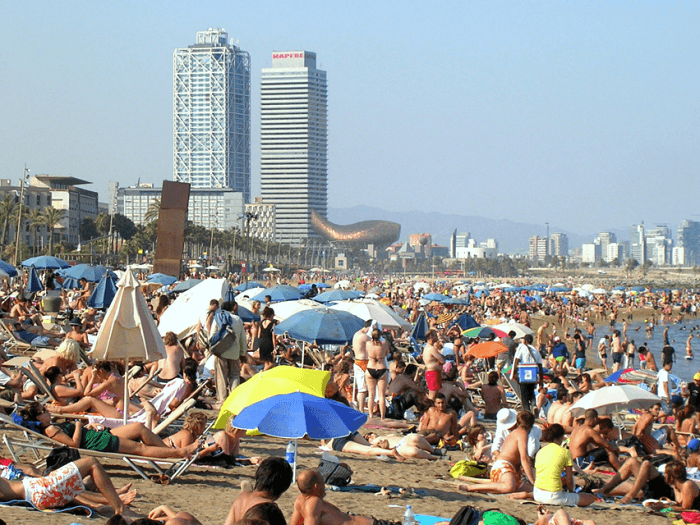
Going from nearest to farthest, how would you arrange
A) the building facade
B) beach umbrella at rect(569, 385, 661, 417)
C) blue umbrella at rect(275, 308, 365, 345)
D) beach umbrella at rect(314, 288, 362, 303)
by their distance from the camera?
1. beach umbrella at rect(569, 385, 661, 417)
2. blue umbrella at rect(275, 308, 365, 345)
3. beach umbrella at rect(314, 288, 362, 303)
4. the building facade

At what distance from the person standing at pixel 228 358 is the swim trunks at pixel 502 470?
12.9 ft

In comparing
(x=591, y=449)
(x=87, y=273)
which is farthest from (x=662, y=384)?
(x=87, y=273)

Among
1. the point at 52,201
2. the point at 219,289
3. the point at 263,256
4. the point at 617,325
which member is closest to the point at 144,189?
the point at 263,256

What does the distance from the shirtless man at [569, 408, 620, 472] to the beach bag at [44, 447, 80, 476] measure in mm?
4866

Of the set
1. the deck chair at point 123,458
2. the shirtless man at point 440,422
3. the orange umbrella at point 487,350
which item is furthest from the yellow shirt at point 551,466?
the orange umbrella at point 487,350

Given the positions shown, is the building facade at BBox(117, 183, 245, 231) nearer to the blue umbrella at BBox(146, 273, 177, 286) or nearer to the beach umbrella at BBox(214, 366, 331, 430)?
the blue umbrella at BBox(146, 273, 177, 286)

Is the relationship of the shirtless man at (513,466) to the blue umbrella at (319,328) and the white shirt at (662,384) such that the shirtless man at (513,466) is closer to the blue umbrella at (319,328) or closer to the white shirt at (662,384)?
the blue umbrella at (319,328)

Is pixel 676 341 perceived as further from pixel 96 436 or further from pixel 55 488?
pixel 55 488

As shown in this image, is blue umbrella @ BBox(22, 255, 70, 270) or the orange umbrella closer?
the orange umbrella

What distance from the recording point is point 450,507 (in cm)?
658

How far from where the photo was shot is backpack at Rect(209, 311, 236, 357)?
32.2 feet

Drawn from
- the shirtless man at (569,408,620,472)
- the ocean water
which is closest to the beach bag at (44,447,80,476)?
the shirtless man at (569,408,620,472)

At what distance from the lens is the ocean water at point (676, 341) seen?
31.0 metres

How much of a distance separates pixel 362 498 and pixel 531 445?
61.0 inches
